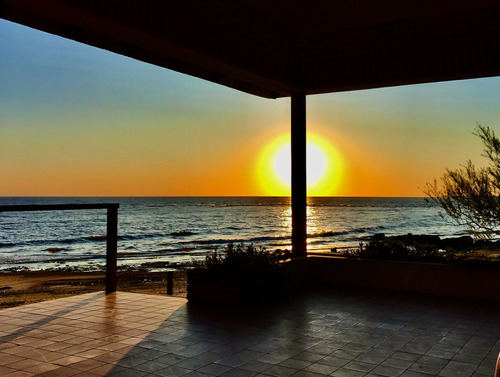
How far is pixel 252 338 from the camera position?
3.76m

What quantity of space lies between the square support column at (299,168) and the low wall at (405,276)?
0.41 metres

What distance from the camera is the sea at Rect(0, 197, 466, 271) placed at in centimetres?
1928

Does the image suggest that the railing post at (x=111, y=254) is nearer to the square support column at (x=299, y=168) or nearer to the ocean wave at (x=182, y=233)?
the square support column at (x=299, y=168)

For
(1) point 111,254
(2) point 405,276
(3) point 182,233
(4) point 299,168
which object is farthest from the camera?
(3) point 182,233

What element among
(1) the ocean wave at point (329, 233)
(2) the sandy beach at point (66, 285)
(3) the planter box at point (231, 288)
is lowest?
(2) the sandy beach at point (66, 285)

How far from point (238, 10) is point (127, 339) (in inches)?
125

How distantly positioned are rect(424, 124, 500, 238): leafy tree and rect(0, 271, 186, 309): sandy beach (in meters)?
5.12

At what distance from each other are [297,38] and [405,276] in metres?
3.14

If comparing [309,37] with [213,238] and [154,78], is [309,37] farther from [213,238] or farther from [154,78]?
[213,238]

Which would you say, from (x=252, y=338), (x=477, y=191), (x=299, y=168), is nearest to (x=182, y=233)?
(x=477, y=191)

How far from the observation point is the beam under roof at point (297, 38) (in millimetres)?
3846

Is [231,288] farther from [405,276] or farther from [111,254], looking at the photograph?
[405,276]

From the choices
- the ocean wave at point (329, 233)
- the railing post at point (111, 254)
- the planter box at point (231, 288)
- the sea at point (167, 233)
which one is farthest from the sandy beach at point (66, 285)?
the ocean wave at point (329, 233)


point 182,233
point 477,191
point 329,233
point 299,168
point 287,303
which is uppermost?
point 299,168
